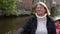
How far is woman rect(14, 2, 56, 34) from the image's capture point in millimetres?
2889

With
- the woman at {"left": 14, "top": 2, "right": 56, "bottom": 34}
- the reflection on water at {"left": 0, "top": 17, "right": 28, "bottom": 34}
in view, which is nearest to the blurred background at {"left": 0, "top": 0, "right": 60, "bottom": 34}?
the reflection on water at {"left": 0, "top": 17, "right": 28, "bottom": 34}

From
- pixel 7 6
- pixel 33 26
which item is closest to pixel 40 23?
pixel 33 26

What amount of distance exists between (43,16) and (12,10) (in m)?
19.3

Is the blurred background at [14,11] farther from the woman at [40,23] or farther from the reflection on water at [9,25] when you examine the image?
the woman at [40,23]

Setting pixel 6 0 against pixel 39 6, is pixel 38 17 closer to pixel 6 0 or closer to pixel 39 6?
pixel 39 6

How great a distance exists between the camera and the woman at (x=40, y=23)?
2.89 meters

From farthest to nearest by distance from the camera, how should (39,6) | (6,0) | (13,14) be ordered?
(13,14) < (6,0) < (39,6)

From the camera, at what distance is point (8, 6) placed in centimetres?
2139

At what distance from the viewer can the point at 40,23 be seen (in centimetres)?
294

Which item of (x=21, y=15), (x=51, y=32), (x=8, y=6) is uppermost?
(x=51, y=32)

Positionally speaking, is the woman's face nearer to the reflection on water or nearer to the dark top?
the dark top

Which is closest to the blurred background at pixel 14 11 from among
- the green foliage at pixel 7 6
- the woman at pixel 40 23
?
the green foliage at pixel 7 6

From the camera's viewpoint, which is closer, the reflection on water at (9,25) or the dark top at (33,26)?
the dark top at (33,26)

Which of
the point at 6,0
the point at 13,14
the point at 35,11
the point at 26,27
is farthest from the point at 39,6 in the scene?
the point at 13,14
